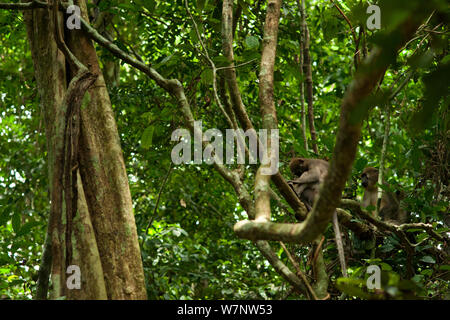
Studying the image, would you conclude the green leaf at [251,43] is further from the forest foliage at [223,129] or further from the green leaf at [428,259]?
the green leaf at [428,259]

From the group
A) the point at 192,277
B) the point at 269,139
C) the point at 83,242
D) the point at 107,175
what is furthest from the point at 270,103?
the point at 192,277

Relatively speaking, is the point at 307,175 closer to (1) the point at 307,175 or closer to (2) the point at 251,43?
(1) the point at 307,175

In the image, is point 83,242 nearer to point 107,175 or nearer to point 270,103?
point 107,175

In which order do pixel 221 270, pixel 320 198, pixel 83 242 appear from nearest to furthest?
pixel 320 198 → pixel 83 242 → pixel 221 270

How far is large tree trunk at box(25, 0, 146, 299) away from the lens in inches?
105

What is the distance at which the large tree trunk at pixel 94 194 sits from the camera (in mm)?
2664

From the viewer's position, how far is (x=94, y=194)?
2.89 metres

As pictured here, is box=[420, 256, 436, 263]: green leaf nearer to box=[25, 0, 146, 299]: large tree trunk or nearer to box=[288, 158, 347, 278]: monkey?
box=[288, 158, 347, 278]: monkey

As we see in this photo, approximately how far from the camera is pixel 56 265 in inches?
98.0

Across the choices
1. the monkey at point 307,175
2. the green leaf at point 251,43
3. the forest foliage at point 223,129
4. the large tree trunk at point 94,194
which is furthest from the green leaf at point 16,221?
the monkey at point 307,175

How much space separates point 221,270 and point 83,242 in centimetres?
437

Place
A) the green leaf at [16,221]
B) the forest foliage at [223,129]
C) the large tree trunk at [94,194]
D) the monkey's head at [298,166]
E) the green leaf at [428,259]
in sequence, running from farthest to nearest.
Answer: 1. the monkey's head at [298,166]
2. the green leaf at [428,259]
3. the forest foliage at [223,129]
4. the green leaf at [16,221]
5. the large tree trunk at [94,194]

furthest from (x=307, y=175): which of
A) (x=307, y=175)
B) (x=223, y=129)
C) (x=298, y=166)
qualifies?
(x=223, y=129)

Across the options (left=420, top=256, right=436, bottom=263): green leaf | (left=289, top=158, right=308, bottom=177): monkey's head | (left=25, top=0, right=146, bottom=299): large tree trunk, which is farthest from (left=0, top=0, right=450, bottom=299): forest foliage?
(left=25, top=0, right=146, bottom=299): large tree trunk
